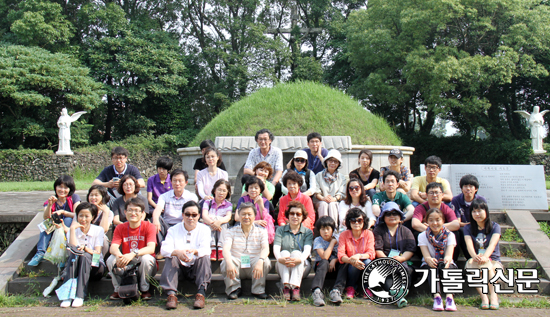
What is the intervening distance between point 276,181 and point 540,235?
137 inches

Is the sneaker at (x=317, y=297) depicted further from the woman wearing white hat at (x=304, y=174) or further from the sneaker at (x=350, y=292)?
the woman wearing white hat at (x=304, y=174)

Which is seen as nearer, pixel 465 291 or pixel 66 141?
pixel 465 291

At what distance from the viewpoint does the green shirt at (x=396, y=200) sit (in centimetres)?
468

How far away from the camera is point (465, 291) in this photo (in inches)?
168

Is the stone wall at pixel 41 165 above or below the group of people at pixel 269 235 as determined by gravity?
above

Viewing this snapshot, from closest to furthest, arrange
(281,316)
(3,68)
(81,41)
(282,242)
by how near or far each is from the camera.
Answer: (281,316) → (282,242) → (3,68) → (81,41)

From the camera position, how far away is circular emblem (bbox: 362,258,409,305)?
402 cm

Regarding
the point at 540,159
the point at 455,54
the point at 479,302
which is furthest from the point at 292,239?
the point at 540,159

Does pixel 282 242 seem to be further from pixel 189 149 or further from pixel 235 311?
pixel 189 149

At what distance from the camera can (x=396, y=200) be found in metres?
4.72

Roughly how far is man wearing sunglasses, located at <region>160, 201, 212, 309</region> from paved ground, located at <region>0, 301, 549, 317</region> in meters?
0.18

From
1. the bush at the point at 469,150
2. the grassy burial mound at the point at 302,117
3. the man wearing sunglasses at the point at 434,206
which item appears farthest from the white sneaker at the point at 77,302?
the bush at the point at 469,150

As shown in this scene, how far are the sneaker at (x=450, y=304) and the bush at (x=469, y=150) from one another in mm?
18283

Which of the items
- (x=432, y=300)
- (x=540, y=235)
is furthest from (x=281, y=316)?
(x=540, y=235)
